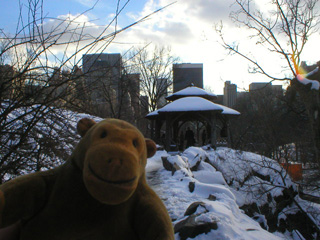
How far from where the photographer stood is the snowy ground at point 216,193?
3506mm

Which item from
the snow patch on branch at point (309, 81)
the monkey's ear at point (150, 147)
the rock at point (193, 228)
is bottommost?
the rock at point (193, 228)

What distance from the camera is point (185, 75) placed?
1606 inches

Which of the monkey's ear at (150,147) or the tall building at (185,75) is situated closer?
the monkey's ear at (150,147)

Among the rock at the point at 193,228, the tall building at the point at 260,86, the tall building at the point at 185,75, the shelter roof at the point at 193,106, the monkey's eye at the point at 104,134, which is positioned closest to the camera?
the monkey's eye at the point at 104,134

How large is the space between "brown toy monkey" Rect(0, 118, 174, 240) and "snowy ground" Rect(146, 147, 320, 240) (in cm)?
230

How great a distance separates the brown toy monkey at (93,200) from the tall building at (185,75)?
106 ft

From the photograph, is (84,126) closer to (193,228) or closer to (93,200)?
(93,200)

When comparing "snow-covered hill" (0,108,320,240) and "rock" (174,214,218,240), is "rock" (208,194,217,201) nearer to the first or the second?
"snow-covered hill" (0,108,320,240)

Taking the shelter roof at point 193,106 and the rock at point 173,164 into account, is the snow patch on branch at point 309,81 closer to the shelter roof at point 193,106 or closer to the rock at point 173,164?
the rock at point 173,164

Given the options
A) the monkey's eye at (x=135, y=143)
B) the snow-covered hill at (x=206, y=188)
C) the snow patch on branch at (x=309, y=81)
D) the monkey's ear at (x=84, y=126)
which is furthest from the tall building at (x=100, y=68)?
the snow patch on branch at (x=309, y=81)

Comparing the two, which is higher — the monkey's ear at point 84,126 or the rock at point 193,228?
the monkey's ear at point 84,126

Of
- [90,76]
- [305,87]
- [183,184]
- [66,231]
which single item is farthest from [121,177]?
[305,87]

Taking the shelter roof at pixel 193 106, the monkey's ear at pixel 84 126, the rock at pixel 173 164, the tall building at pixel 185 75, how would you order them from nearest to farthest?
the monkey's ear at pixel 84 126
the rock at pixel 173 164
the shelter roof at pixel 193 106
the tall building at pixel 185 75

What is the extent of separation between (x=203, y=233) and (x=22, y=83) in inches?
103
